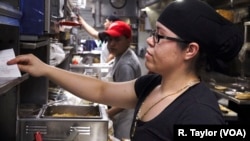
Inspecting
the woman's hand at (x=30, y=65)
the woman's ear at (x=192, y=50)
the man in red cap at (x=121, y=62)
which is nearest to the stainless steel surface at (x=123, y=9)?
the man in red cap at (x=121, y=62)

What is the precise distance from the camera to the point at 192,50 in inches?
60.1

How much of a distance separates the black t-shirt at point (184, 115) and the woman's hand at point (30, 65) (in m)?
0.65

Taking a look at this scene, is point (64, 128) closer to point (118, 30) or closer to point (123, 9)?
point (118, 30)

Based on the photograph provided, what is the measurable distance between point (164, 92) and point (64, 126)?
880mm

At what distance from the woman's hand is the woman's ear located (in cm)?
81

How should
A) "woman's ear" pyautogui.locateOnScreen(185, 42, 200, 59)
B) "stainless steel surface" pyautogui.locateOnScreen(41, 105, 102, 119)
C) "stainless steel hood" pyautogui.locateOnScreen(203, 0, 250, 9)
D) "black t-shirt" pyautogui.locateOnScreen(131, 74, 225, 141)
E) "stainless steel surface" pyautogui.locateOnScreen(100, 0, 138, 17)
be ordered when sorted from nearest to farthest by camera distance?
1. "black t-shirt" pyautogui.locateOnScreen(131, 74, 225, 141)
2. "woman's ear" pyautogui.locateOnScreen(185, 42, 200, 59)
3. "stainless steel surface" pyautogui.locateOnScreen(41, 105, 102, 119)
4. "stainless steel hood" pyautogui.locateOnScreen(203, 0, 250, 9)
5. "stainless steel surface" pyautogui.locateOnScreen(100, 0, 138, 17)

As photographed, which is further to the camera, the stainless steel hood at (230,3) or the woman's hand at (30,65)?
the stainless steel hood at (230,3)

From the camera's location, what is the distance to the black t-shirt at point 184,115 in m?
1.37

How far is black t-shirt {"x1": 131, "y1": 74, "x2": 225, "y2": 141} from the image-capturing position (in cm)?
137

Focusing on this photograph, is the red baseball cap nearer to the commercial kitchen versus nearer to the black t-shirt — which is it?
the commercial kitchen

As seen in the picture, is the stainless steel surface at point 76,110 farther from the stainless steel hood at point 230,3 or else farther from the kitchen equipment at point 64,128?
the stainless steel hood at point 230,3

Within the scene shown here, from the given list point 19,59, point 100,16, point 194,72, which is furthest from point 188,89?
point 100,16

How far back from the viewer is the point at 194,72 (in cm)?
160

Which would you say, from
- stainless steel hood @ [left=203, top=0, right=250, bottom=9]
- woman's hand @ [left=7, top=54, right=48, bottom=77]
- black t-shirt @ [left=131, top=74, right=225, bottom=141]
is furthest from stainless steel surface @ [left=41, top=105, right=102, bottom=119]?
stainless steel hood @ [left=203, top=0, right=250, bottom=9]
